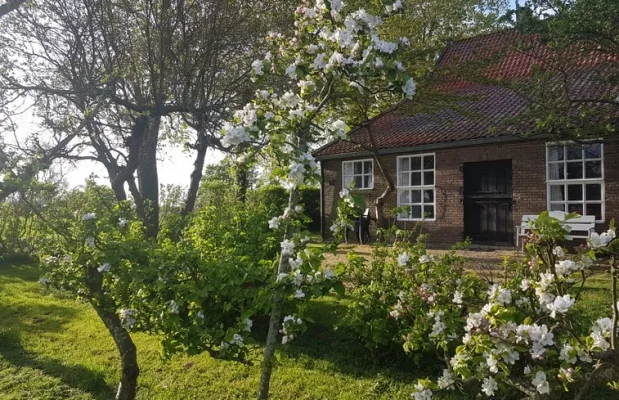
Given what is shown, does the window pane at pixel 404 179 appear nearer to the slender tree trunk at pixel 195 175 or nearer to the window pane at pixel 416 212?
the window pane at pixel 416 212

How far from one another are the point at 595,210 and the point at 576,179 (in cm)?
83

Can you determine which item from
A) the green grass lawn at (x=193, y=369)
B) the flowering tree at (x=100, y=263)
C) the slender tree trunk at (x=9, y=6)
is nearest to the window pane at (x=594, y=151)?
the green grass lawn at (x=193, y=369)

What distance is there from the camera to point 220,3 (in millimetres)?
10086

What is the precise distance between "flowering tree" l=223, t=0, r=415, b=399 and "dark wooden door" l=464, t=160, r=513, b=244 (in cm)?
1044

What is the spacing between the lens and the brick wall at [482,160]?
10.7 m

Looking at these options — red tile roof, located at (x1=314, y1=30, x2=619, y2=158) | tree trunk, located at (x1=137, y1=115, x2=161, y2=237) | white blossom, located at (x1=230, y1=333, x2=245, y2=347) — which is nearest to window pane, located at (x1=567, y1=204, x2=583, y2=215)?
red tile roof, located at (x1=314, y1=30, x2=619, y2=158)

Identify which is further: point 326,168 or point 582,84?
point 326,168

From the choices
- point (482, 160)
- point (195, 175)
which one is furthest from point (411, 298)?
point (482, 160)

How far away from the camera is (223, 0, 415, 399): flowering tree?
8.93ft

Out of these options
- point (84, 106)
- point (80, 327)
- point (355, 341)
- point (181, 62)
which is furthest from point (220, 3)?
point (355, 341)

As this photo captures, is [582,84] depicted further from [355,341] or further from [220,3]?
[355,341]

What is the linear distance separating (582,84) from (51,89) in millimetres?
12565

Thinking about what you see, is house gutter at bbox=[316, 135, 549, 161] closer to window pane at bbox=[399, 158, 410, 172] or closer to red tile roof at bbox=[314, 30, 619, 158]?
red tile roof at bbox=[314, 30, 619, 158]

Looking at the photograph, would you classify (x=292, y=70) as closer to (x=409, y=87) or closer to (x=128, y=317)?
(x=409, y=87)
